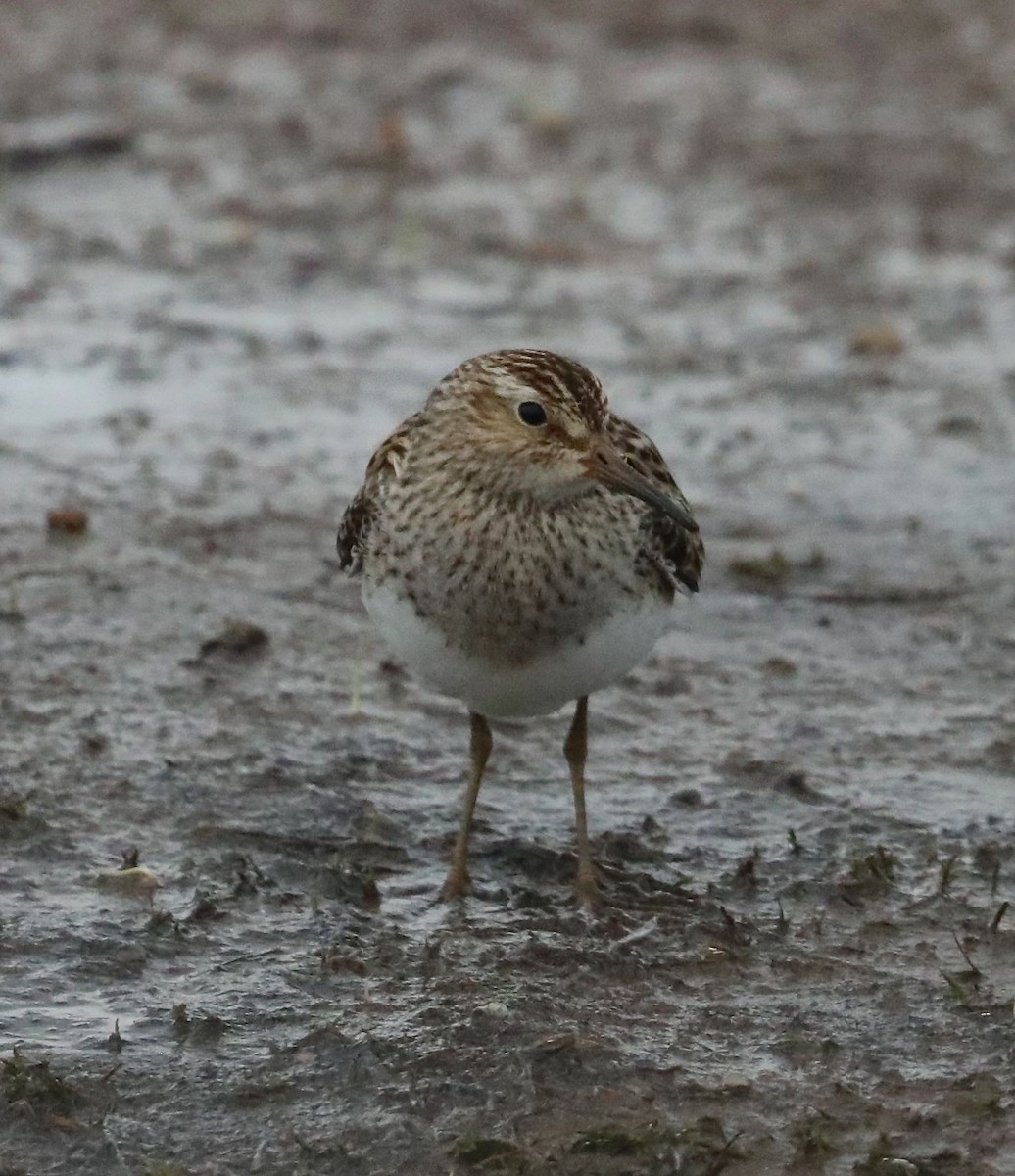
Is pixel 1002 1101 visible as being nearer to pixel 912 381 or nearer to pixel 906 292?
pixel 912 381

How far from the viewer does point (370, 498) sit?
6.72m

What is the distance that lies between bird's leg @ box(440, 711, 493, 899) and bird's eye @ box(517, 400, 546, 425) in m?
0.95

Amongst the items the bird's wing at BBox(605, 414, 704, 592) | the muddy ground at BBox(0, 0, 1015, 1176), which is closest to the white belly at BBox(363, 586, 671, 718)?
the bird's wing at BBox(605, 414, 704, 592)

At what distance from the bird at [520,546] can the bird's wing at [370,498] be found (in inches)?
2.6

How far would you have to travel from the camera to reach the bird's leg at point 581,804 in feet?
21.8

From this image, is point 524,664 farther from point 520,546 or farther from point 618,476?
point 618,476

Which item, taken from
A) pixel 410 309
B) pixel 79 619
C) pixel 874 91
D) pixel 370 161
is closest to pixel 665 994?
pixel 79 619

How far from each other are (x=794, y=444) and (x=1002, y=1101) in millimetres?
5485

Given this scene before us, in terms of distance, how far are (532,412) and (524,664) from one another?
0.68 meters

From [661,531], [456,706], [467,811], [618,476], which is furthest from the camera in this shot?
[456,706]

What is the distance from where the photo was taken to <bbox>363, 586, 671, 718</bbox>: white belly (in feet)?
20.8

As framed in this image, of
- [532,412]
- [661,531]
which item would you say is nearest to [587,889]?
[661,531]

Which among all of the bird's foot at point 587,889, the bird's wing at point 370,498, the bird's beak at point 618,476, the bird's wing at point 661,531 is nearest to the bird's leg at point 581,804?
the bird's foot at point 587,889

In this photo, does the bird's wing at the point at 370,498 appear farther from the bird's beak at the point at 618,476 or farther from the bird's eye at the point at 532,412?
the bird's beak at the point at 618,476
